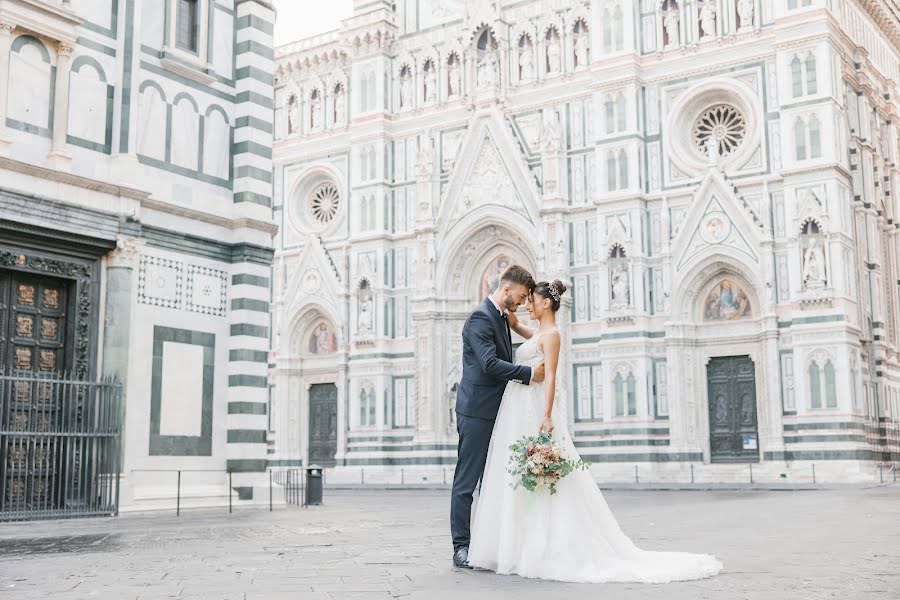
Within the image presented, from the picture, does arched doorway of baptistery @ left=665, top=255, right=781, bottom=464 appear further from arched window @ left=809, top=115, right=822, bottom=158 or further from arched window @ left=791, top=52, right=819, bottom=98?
arched window @ left=791, top=52, right=819, bottom=98

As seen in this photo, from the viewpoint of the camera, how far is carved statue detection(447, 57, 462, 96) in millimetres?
35125

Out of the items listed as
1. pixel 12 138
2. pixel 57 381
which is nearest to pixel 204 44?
pixel 12 138

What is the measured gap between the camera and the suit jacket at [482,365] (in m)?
6.96

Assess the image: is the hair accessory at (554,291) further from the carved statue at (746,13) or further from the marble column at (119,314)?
the carved statue at (746,13)

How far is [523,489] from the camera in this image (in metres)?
6.68

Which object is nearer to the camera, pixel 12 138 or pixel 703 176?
pixel 12 138

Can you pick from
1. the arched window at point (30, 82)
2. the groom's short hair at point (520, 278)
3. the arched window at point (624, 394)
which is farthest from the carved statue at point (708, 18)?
the groom's short hair at point (520, 278)

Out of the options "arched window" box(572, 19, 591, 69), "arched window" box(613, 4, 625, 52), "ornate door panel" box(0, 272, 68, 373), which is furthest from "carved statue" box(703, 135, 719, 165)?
"ornate door panel" box(0, 272, 68, 373)

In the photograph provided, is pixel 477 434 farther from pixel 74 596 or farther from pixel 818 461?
pixel 818 461

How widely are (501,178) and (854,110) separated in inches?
435

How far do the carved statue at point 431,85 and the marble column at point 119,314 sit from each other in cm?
2218

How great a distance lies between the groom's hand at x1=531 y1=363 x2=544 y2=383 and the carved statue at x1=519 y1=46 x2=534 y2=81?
2798 cm

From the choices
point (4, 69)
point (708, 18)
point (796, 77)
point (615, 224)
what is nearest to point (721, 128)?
point (796, 77)

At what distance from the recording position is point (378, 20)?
36.6 m
